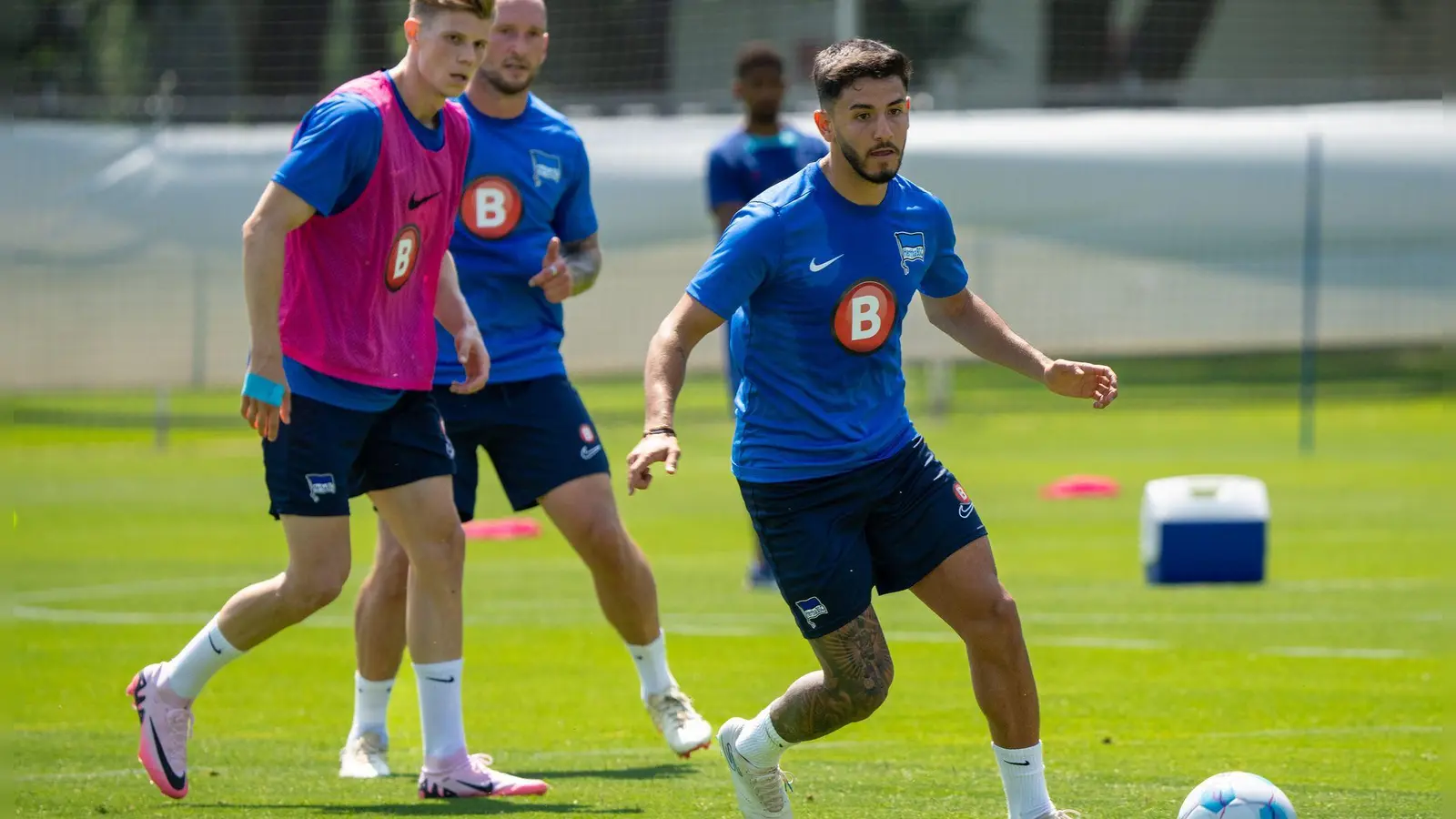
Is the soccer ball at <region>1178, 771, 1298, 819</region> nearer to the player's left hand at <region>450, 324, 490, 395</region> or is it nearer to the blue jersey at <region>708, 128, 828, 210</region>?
the player's left hand at <region>450, 324, 490, 395</region>

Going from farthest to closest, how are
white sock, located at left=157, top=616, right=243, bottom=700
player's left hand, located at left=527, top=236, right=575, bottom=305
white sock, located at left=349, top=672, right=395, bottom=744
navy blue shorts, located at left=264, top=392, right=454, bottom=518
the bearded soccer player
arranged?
white sock, located at left=349, top=672, right=395, bottom=744
player's left hand, located at left=527, top=236, right=575, bottom=305
white sock, located at left=157, top=616, right=243, bottom=700
navy blue shorts, located at left=264, top=392, right=454, bottom=518
the bearded soccer player

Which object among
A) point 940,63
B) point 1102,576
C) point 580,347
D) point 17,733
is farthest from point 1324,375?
point 17,733

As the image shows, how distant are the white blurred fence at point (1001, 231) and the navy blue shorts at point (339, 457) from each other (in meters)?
18.1

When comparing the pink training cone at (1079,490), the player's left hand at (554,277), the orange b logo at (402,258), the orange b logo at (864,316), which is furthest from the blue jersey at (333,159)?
the pink training cone at (1079,490)

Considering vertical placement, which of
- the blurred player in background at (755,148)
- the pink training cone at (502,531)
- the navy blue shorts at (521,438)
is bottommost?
the pink training cone at (502,531)

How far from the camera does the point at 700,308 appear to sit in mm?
5625

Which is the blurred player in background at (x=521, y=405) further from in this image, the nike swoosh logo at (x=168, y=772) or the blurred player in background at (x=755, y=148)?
the blurred player in background at (x=755, y=148)

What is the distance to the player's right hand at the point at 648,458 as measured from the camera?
17.0 feet

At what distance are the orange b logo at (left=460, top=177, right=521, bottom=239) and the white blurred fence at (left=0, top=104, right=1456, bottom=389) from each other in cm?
1693

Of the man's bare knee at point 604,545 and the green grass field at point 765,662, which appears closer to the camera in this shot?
the green grass field at point 765,662

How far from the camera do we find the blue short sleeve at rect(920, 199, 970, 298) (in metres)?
6.02

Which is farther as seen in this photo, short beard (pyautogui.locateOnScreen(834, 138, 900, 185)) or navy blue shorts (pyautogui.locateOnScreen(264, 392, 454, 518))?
navy blue shorts (pyautogui.locateOnScreen(264, 392, 454, 518))

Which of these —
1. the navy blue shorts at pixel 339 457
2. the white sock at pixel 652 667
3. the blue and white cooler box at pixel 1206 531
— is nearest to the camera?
the navy blue shorts at pixel 339 457

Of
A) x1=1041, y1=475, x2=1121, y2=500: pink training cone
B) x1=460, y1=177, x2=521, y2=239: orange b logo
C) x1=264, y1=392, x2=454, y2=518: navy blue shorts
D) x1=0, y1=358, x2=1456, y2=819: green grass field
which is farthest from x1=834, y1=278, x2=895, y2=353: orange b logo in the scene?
x1=1041, y1=475, x2=1121, y2=500: pink training cone
